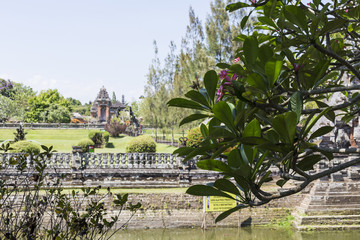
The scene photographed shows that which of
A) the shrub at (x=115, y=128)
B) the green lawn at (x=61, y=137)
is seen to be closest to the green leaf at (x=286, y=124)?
the green lawn at (x=61, y=137)

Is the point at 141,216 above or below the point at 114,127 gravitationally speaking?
below

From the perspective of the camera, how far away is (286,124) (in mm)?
1331

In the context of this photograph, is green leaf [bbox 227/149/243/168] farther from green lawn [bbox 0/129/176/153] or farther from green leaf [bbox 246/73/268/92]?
green lawn [bbox 0/129/176/153]

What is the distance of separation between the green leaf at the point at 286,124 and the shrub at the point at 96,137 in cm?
2611

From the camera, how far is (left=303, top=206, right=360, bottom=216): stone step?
37.6 feet

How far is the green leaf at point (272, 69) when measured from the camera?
141cm

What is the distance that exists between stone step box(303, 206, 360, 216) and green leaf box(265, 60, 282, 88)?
11.2m

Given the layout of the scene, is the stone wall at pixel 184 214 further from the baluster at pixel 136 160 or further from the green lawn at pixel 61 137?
the green lawn at pixel 61 137

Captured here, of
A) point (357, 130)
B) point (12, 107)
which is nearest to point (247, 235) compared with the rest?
point (357, 130)

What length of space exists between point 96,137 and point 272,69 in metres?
26.2

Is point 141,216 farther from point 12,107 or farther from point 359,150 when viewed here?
point 12,107

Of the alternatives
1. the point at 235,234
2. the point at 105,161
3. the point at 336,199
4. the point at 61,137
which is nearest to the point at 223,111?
the point at 235,234

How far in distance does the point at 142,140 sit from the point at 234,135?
16.1 metres

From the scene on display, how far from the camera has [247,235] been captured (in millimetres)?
10492
